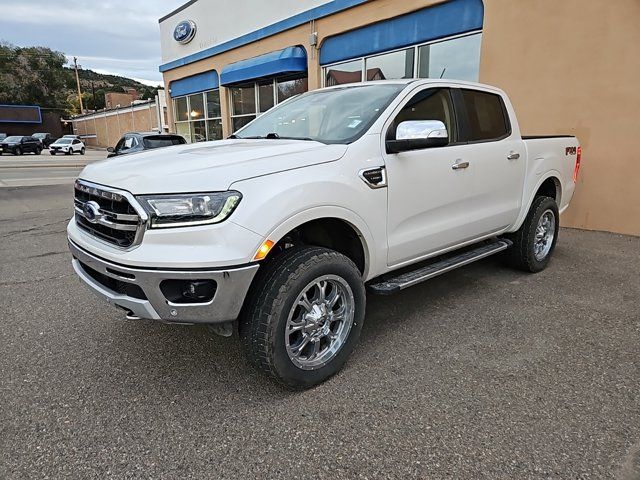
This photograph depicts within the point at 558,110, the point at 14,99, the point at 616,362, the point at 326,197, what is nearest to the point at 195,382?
the point at 326,197

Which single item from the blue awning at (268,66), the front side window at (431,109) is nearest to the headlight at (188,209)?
the front side window at (431,109)

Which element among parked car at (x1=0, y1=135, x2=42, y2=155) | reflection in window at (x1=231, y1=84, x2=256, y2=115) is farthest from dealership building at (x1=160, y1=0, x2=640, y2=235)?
parked car at (x1=0, y1=135, x2=42, y2=155)

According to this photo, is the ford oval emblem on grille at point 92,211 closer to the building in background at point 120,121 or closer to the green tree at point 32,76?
the building in background at point 120,121

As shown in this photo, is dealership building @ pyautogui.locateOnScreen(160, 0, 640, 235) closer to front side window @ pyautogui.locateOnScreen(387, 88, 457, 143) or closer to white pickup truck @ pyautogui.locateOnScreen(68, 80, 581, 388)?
white pickup truck @ pyautogui.locateOnScreen(68, 80, 581, 388)

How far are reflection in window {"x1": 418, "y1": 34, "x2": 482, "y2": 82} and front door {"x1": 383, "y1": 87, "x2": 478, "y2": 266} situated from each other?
488 cm

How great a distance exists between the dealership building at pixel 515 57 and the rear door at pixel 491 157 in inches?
120

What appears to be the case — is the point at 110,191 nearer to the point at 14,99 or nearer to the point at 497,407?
the point at 497,407

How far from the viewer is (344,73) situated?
10.8 meters

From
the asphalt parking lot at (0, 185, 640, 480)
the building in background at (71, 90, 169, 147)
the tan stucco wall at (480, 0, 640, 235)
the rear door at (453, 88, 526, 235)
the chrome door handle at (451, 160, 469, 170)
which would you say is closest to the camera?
the asphalt parking lot at (0, 185, 640, 480)

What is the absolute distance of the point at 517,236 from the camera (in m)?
4.68

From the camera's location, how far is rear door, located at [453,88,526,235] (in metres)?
3.84

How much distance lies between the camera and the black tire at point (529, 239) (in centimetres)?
461

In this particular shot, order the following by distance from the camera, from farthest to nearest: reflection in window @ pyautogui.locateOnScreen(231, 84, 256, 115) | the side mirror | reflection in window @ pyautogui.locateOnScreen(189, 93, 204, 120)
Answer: reflection in window @ pyautogui.locateOnScreen(189, 93, 204, 120) < reflection in window @ pyautogui.locateOnScreen(231, 84, 256, 115) < the side mirror

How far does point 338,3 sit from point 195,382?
32.6ft
